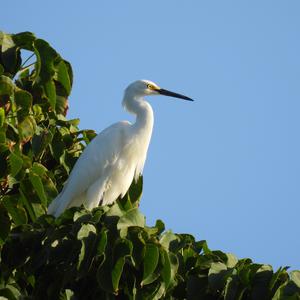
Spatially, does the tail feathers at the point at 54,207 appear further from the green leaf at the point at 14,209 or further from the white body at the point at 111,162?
the green leaf at the point at 14,209

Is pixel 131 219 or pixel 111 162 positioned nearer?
pixel 131 219

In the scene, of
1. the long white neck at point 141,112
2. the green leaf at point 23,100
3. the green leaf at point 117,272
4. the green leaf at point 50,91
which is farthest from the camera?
the long white neck at point 141,112

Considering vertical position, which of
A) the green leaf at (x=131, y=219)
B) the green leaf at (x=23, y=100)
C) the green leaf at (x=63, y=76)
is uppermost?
the green leaf at (x=63, y=76)

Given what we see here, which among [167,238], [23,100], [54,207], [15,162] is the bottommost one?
[54,207]

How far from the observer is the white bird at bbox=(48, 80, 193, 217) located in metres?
5.91

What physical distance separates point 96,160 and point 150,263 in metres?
2.25

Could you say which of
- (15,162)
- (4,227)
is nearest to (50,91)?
(15,162)

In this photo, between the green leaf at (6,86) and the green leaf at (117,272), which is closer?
the green leaf at (117,272)

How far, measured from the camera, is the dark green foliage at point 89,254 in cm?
406

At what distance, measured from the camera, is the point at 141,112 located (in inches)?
258

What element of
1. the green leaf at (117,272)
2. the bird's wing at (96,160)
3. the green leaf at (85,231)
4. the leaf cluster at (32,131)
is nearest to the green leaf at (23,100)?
the leaf cluster at (32,131)

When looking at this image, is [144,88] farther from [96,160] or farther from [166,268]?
[166,268]

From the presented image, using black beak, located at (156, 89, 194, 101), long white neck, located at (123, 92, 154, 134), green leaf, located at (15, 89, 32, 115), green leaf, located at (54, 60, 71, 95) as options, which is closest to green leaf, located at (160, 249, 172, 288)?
green leaf, located at (15, 89, 32, 115)

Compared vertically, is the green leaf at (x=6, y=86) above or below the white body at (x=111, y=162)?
above
